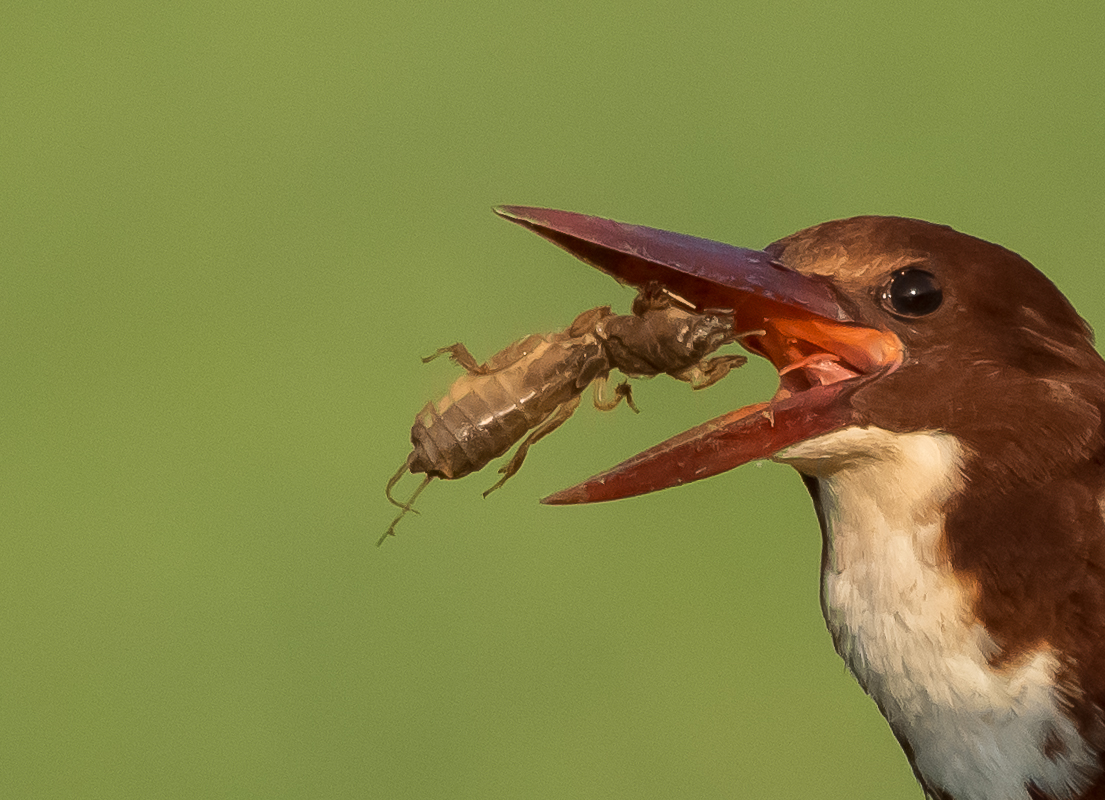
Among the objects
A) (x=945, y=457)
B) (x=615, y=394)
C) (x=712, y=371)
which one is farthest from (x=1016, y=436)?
(x=615, y=394)

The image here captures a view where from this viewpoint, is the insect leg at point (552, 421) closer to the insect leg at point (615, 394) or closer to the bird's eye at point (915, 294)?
the insect leg at point (615, 394)

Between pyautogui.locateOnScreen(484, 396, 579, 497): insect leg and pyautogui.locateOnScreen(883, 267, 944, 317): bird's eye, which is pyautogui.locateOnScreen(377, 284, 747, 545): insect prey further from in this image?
pyautogui.locateOnScreen(883, 267, 944, 317): bird's eye

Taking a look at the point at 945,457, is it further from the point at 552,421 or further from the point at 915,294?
the point at 552,421

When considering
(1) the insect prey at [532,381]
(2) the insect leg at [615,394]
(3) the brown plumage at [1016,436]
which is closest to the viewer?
(3) the brown plumage at [1016,436]

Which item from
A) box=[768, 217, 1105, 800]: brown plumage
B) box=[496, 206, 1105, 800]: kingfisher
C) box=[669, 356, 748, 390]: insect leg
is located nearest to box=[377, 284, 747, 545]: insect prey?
box=[669, 356, 748, 390]: insect leg

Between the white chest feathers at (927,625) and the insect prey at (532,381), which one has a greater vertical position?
the insect prey at (532,381)

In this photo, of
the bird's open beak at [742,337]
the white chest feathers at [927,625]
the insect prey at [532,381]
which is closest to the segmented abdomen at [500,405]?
the insect prey at [532,381]
